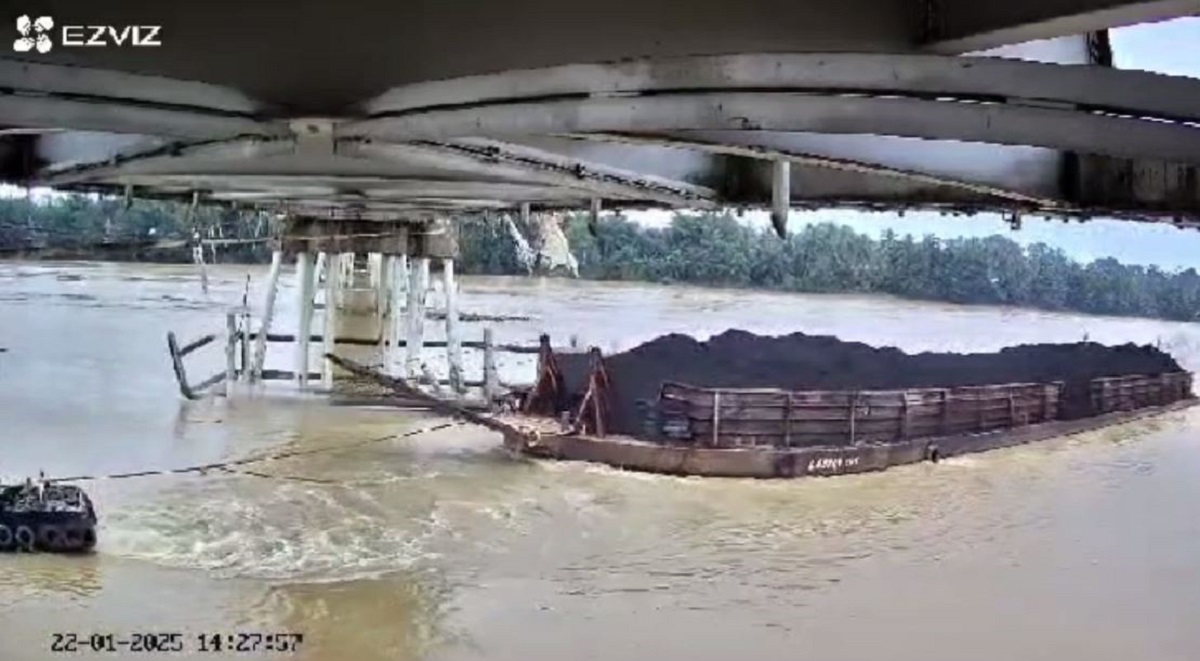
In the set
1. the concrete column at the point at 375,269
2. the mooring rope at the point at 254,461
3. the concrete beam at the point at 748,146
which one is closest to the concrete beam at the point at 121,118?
the concrete beam at the point at 748,146

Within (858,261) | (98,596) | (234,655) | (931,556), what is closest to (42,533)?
(98,596)

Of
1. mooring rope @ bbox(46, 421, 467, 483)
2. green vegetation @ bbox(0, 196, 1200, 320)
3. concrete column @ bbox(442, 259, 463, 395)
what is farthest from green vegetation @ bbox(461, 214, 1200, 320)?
concrete column @ bbox(442, 259, 463, 395)

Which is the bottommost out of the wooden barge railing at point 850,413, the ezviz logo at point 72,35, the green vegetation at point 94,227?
the wooden barge railing at point 850,413

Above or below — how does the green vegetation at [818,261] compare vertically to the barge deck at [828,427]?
above

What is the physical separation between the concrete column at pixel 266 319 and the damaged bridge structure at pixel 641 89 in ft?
15.3

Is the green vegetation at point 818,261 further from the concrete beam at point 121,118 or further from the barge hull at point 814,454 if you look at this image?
the concrete beam at point 121,118

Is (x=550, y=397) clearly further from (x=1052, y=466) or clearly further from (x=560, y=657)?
(x=560, y=657)

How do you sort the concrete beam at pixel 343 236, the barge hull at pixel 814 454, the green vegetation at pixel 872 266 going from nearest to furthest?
the green vegetation at pixel 872 266
the barge hull at pixel 814 454
the concrete beam at pixel 343 236

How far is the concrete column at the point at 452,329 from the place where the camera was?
21.2ft

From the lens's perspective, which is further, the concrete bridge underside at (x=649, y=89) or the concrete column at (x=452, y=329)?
the concrete column at (x=452, y=329)

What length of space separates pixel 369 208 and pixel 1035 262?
252cm

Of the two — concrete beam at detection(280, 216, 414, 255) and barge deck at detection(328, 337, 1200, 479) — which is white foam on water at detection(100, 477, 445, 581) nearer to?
barge deck at detection(328, 337, 1200, 479)

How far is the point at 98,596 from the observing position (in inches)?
132

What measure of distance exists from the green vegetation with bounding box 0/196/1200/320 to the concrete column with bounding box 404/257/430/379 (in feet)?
7.76
